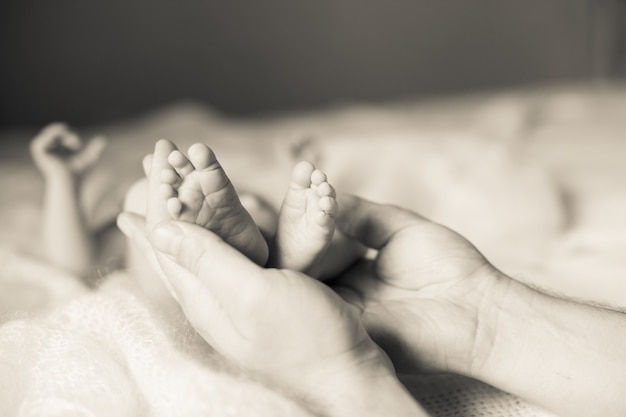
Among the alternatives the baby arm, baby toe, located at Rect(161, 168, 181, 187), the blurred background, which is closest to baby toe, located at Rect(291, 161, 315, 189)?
baby toe, located at Rect(161, 168, 181, 187)

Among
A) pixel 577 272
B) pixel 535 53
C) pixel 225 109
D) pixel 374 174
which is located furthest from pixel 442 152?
pixel 535 53

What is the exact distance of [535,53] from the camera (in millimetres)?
2830

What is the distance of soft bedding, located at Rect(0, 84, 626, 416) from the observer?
56 centimetres

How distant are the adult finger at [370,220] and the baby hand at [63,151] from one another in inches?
22.1

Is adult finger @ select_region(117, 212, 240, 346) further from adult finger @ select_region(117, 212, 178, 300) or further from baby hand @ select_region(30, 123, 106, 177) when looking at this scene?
baby hand @ select_region(30, 123, 106, 177)

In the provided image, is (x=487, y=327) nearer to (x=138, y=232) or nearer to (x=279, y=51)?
(x=138, y=232)

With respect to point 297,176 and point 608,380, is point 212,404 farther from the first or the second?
point 608,380

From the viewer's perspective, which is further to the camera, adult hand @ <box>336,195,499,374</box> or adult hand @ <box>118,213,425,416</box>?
adult hand @ <box>336,195,499,374</box>

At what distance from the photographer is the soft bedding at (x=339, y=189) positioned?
564 millimetres

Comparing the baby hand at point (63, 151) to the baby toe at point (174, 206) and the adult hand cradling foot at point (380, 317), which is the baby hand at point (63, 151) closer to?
the adult hand cradling foot at point (380, 317)

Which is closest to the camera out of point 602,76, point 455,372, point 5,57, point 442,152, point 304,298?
point 304,298

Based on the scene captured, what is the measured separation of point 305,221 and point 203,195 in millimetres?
96

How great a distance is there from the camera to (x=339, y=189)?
47.2 inches

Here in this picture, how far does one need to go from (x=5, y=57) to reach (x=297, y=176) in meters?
1.89
